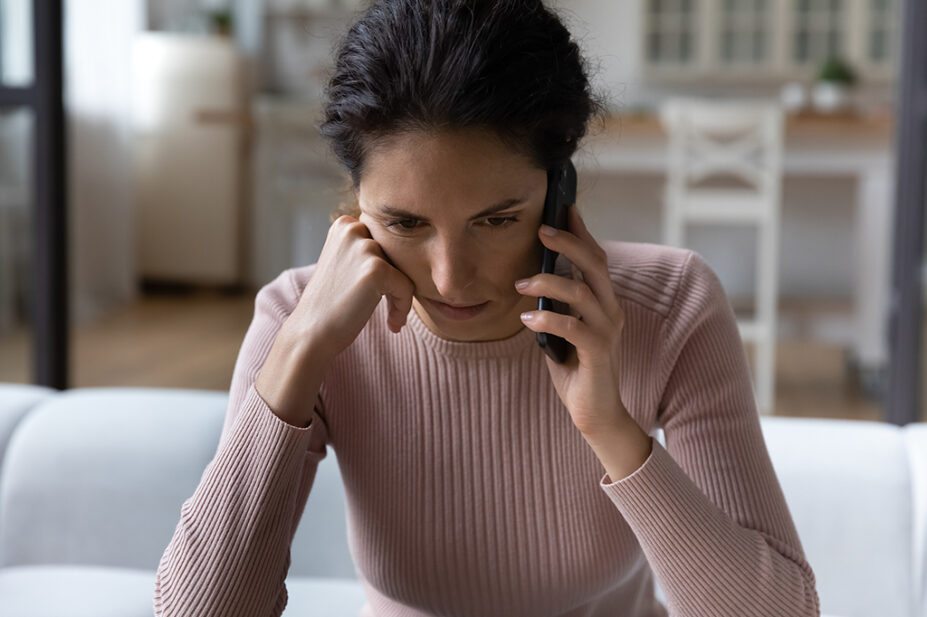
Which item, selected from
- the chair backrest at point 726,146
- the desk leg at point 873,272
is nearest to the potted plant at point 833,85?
the desk leg at point 873,272

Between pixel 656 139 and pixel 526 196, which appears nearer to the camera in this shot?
pixel 526 196

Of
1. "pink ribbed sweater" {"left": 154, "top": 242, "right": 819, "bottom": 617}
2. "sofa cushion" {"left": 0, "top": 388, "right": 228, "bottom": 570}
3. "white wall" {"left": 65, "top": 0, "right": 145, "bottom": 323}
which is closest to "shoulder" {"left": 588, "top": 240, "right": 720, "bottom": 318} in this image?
"pink ribbed sweater" {"left": 154, "top": 242, "right": 819, "bottom": 617}

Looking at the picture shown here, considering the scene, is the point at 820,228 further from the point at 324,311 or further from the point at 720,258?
the point at 324,311

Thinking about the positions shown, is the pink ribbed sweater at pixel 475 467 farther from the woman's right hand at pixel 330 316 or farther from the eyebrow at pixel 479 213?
the eyebrow at pixel 479 213

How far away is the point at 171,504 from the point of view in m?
A: 1.33

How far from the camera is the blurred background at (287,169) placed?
3.93 m

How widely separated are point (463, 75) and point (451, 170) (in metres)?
0.07

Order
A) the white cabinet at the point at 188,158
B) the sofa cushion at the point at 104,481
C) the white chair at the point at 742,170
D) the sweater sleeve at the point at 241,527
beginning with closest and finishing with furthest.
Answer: the sweater sleeve at the point at 241,527, the sofa cushion at the point at 104,481, the white chair at the point at 742,170, the white cabinet at the point at 188,158

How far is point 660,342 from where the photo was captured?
989mm

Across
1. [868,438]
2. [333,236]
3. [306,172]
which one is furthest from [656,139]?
[333,236]

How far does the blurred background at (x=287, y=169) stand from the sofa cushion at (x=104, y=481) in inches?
93.3

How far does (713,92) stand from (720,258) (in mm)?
867

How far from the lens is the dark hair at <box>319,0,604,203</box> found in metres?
0.82

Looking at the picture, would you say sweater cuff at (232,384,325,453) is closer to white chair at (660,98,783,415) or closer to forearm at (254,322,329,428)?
forearm at (254,322,329,428)
